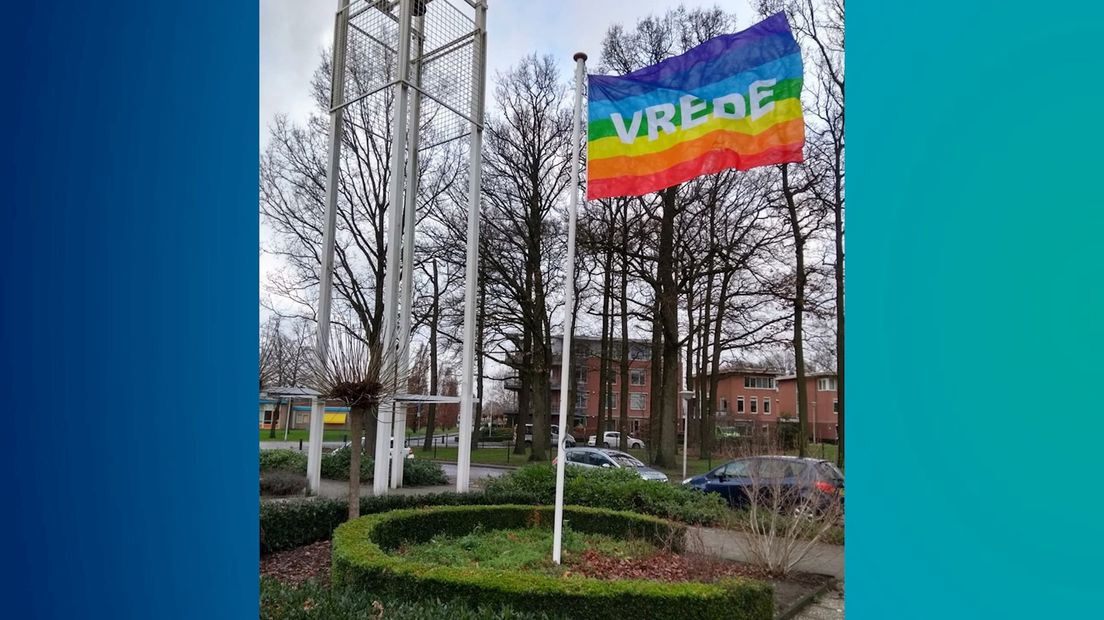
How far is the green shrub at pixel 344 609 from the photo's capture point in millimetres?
3940

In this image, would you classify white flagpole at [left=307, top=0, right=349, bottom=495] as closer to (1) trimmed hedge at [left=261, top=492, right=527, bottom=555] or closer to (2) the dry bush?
(1) trimmed hedge at [left=261, top=492, right=527, bottom=555]

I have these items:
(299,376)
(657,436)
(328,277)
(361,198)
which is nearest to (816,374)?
(657,436)

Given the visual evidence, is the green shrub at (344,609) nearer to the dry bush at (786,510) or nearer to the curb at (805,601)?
the curb at (805,601)

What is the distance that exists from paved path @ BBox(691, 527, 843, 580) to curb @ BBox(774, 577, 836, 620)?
0.32 m

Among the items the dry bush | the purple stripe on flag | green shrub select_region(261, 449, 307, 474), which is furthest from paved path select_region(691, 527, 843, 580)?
green shrub select_region(261, 449, 307, 474)

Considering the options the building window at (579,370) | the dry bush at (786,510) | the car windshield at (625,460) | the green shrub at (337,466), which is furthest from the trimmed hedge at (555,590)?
the building window at (579,370)

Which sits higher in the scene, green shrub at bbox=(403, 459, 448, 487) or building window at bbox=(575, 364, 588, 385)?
building window at bbox=(575, 364, 588, 385)

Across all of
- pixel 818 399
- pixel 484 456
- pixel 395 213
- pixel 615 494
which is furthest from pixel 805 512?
pixel 818 399

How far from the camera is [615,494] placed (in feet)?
41.3

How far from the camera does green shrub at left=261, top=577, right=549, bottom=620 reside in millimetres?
3940

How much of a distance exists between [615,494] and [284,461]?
10479 millimetres

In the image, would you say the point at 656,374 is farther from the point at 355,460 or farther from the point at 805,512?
the point at 355,460

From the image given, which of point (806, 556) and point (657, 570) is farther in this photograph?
point (806, 556)

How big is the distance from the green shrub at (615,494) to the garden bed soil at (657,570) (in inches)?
130
